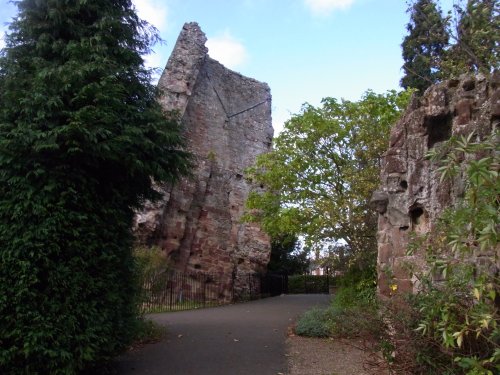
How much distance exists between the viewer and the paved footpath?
7.84m

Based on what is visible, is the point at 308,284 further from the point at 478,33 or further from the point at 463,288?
the point at 463,288

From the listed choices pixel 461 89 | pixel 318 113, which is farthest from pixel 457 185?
pixel 318 113

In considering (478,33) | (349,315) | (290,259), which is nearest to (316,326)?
(349,315)

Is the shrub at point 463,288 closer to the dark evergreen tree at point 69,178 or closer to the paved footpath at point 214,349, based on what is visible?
the paved footpath at point 214,349

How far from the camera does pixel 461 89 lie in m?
6.37

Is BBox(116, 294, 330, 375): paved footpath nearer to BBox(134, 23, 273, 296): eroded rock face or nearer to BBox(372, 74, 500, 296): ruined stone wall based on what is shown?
BBox(372, 74, 500, 296): ruined stone wall

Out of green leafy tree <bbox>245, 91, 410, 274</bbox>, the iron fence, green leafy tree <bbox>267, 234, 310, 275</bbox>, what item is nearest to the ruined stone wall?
green leafy tree <bbox>245, 91, 410, 274</bbox>

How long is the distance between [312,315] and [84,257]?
690 cm

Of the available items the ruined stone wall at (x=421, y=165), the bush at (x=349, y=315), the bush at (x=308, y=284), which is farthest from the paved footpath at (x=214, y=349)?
the bush at (x=308, y=284)

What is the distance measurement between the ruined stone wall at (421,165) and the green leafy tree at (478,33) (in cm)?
41

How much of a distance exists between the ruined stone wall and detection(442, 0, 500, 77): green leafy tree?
41 cm

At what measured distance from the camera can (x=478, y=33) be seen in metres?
7.53

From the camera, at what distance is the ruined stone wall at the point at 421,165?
5.80 m

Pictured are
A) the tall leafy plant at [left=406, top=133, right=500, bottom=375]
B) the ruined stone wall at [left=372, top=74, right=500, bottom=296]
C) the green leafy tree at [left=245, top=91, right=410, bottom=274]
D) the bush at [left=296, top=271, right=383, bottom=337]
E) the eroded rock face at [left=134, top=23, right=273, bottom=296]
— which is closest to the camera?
the tall leafy plant at [left=406, top=133, right=500, bottom=375]
